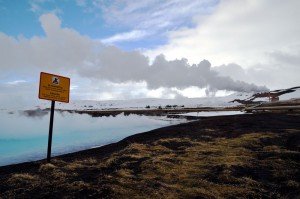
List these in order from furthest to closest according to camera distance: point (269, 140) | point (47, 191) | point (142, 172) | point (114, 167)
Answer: point (269, 140) < point (114, 167) < point (142, 172) < point (47, 191)

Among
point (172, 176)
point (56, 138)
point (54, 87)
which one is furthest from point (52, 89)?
point (56, 138)

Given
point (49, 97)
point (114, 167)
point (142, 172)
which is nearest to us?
point (142, 172)

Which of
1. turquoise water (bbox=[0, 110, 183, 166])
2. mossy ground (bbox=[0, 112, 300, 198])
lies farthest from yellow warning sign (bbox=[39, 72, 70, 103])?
turquoise water (bbox=[0, 110, 183, 166])

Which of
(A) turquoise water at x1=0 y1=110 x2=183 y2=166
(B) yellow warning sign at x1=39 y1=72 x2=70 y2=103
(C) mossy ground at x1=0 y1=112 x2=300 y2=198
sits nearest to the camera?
(C) mossy ground at x1=0 y1=112 x2=300 y2=198

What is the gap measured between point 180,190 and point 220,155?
4945 mm

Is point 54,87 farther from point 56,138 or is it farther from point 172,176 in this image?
point 56,138

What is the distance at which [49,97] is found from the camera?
1221cm

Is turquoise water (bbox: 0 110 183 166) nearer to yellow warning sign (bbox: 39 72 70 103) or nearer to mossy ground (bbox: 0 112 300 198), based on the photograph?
yellow warning sign (bbox: 39 72 70 103)

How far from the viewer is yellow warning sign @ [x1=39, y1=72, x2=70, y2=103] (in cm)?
1201

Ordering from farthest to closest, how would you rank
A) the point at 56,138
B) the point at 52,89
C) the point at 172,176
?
the point at 56,138
the point at 52,89
the point at 172,176

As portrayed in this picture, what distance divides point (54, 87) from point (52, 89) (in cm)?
12

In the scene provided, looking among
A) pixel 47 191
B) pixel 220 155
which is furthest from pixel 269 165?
pixel 47 191

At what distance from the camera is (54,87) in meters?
12.5

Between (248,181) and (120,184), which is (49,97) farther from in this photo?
(248,181)
